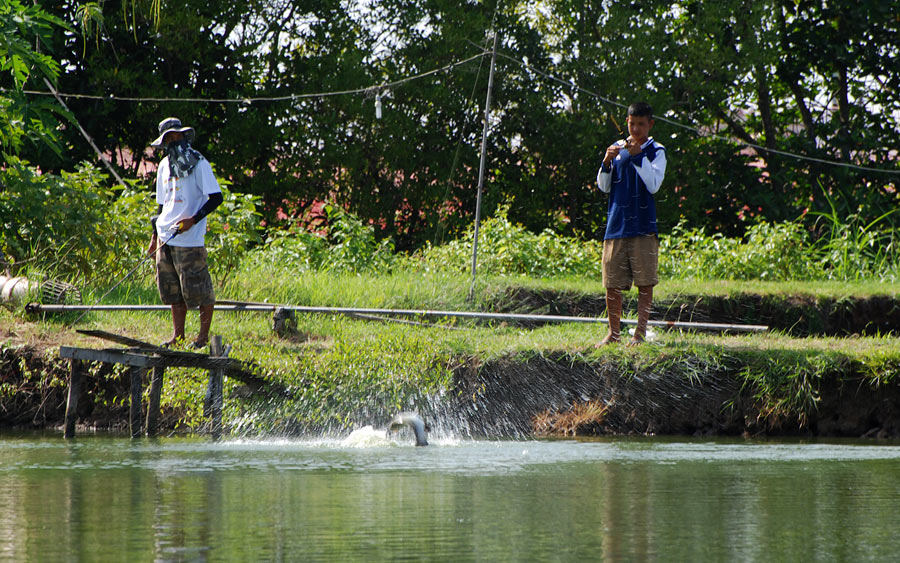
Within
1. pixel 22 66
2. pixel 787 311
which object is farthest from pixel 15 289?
pixel 787 311

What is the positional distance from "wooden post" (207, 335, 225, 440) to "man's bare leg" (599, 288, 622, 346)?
2.77 meters

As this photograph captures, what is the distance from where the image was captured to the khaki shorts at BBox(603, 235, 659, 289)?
327 inches

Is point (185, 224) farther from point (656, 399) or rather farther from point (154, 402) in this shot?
point (656, 399)

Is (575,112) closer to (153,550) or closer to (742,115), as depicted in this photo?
(742,115)

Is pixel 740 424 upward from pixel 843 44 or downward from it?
downward

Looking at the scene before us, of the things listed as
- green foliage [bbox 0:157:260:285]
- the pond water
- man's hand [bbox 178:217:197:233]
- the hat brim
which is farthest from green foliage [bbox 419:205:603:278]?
the pond water

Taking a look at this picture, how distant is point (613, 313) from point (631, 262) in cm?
44

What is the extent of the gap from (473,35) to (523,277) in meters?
5.53

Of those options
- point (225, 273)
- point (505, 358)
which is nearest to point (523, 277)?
point (225, 273)

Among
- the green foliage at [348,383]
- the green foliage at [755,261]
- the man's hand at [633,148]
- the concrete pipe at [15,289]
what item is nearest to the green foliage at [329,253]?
the green foliage at [755,261]

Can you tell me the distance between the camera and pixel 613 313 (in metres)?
8.59

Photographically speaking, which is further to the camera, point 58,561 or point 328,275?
point 328,275

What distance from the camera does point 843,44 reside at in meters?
18.2

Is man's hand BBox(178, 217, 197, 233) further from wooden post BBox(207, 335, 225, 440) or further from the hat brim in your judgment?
wooden post BBox(207, 335, 225, 440)
